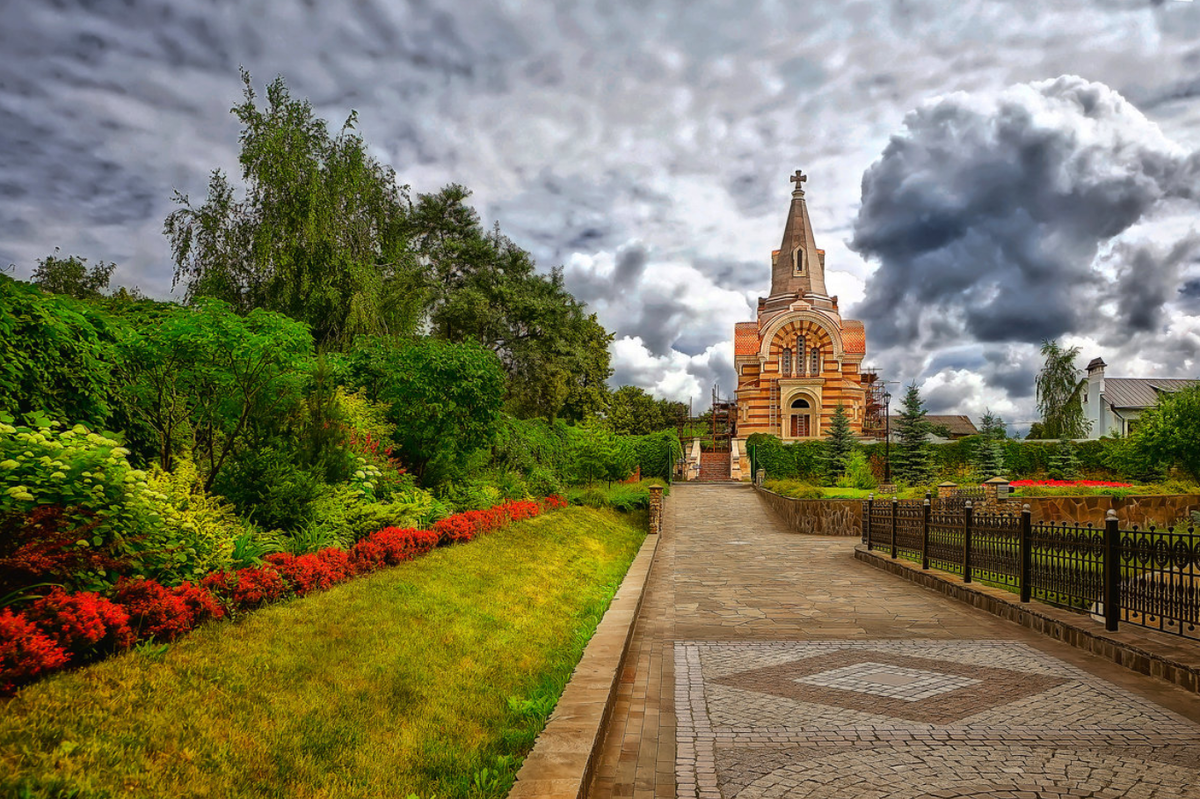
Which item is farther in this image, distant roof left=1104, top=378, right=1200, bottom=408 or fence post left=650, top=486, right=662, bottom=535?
distant roof left=1104, top=378, right=1200, bottom=408

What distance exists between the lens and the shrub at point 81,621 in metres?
3.61

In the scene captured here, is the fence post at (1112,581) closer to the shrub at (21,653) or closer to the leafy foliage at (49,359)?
the shrub at (21,653)

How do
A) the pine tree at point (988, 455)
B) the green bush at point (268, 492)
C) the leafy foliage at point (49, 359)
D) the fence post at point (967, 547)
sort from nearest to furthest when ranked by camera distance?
1. the leafy foliage at point (49, 359)
2. the green bush at point (268, 492)
3. the fence post at point (967, 547)
4. the pine tree at point (988, 455)

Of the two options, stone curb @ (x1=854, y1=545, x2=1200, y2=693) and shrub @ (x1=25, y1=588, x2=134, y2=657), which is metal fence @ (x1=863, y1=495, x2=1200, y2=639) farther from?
shrub @ (x1=25, y1=588, x2=134, y2=657)

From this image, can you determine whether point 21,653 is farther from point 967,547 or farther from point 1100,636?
point 967,547

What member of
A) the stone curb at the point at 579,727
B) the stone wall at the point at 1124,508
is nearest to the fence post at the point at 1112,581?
the stone curb at the point at 579,727

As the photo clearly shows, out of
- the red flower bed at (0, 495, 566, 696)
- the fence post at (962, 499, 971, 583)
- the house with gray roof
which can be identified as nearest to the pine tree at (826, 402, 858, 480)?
the house with gray roof

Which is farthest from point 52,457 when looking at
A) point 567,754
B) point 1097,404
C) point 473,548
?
point 1097,404

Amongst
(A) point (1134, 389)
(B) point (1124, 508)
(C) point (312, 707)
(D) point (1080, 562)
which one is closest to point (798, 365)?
(A) point (1134, 389)

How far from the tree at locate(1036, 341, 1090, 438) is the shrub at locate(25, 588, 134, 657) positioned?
50820 millimetres

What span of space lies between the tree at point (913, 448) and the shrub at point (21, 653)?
1368 inches

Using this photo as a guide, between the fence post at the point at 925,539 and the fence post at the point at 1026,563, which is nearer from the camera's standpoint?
the fence post at the point at 1026,563

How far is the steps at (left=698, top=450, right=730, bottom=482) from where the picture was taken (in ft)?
138

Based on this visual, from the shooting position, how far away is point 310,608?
18.0 ft
